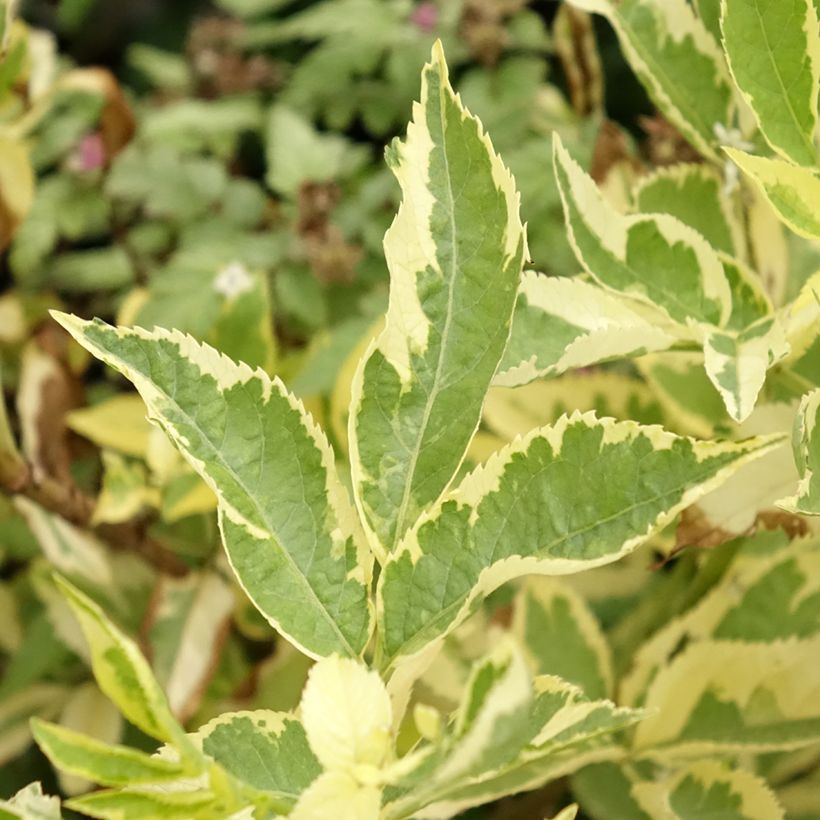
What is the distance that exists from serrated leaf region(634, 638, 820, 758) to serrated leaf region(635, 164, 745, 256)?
0.79 feet

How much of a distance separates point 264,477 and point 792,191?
0.25 metres

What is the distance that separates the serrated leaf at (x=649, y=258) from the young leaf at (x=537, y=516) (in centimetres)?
13

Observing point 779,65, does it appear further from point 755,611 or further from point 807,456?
point 755,611

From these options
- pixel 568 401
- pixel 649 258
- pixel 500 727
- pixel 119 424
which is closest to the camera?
pixel 500 727

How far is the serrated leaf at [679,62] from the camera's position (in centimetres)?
52

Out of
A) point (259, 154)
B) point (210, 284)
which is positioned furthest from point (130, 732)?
point (259, 154)

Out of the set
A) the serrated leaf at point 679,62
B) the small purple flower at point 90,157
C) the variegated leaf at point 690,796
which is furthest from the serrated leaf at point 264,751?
the small purple flower at point 90,157

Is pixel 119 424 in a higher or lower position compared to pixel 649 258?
lower

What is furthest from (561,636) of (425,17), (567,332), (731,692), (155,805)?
(425,17)

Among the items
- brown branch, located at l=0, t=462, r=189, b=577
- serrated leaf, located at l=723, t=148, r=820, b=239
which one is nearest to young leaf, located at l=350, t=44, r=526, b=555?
serrated leaf, located at l=723, t=148, r=820, b=239

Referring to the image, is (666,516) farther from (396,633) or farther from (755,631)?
(755,631)

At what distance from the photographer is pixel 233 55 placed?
1.23m

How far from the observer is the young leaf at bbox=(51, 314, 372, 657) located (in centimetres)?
35

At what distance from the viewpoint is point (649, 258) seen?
461 mm
